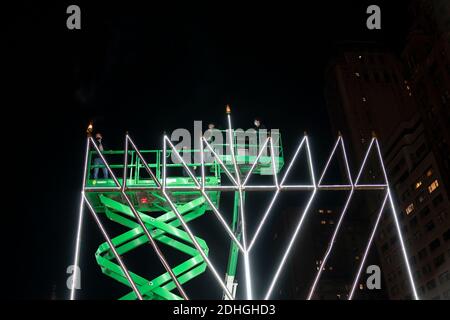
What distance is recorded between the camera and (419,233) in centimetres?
4666

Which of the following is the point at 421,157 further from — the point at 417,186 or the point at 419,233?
the point at 419,233

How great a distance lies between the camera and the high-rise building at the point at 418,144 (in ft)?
136

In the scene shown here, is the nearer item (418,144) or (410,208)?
(410,208)

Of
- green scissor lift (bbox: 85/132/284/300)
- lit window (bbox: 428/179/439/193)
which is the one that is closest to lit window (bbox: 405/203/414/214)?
lit window (bbox: 428/179/439/193)

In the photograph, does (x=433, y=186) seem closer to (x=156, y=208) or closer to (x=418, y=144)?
(x=418, y=144)

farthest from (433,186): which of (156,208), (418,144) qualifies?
(156,208)

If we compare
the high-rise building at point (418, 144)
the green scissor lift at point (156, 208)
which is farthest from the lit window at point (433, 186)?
the green scissor lift at point (156, 208)

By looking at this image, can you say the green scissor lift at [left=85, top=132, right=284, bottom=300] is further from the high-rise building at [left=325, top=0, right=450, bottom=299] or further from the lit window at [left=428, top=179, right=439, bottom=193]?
the lit window at [left=428, top=179, right=439, bottom=193]

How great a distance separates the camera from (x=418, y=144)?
50438mm

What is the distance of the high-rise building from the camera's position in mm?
41500

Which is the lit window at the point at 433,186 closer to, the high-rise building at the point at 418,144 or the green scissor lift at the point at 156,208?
the high-rise building at the point at 418,144

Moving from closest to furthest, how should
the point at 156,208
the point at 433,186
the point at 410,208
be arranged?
the point at 156,208, the point at 433,186, the point at 410,208
